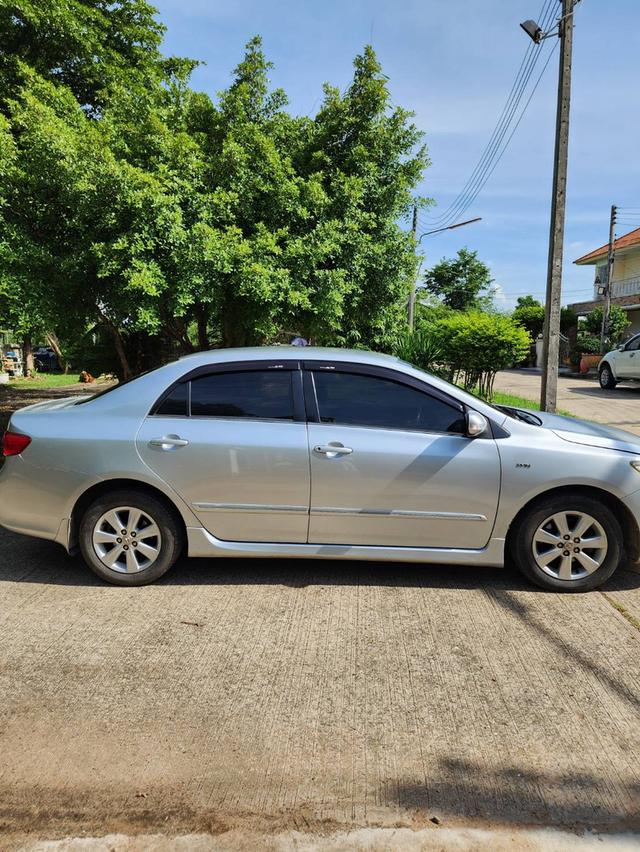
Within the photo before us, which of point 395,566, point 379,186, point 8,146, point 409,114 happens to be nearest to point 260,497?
point 395,566

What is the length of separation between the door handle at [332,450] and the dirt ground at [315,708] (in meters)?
0.91

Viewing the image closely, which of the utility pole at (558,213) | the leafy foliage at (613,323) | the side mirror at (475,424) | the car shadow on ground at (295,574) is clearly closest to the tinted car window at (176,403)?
the car shadow on ground at (295,574)

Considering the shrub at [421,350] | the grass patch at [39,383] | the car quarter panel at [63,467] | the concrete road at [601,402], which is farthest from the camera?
the grass patch at [39,383]

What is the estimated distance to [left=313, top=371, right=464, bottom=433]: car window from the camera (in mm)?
3986

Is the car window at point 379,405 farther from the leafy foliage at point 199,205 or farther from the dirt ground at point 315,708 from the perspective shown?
the leafy foliage at point 199,205

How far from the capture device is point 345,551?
13.0 feet

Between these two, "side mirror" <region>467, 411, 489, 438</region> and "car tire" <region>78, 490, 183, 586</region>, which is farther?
"car tire" <region>78, 490, 183, 586</region>

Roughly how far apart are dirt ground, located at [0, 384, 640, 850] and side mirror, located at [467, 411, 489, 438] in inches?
41.8

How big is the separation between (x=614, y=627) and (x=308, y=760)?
210 cm

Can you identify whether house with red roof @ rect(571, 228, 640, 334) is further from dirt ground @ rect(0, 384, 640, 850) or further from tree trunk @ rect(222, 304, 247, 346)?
dirt ground @ rect(0, 384, 640, 850)

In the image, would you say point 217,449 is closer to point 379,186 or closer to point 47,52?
point 379,186

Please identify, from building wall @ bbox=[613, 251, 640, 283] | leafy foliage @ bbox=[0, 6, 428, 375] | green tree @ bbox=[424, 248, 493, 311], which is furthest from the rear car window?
green tree @ bbox=[424, 248, 493, 311]

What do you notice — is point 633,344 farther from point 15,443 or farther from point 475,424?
point 15,443

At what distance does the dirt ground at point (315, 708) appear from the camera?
7.15 ft
